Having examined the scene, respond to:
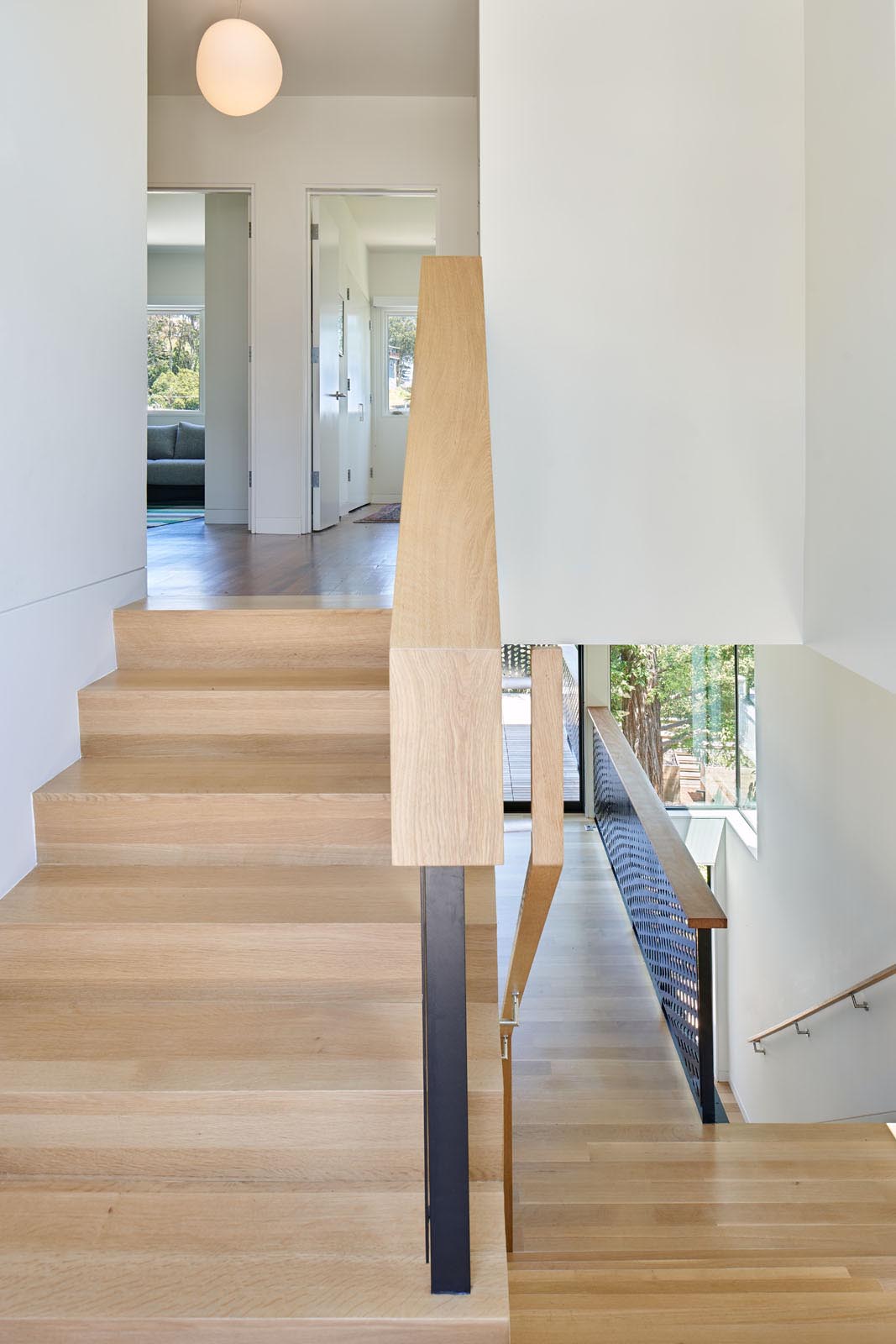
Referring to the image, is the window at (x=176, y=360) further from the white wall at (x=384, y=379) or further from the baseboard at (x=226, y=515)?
the baseboard at (x=226, y=515)

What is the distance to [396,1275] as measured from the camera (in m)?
1.57

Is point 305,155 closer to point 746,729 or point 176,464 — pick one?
point 746,729

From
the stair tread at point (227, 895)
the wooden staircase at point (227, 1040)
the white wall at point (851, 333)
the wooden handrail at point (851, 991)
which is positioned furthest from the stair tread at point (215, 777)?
the wooden handrail at point (851, 991)

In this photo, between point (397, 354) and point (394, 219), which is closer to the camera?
point (394, 219)

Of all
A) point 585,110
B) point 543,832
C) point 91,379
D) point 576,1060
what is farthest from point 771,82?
point 576,1060

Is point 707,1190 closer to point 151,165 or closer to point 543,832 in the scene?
point 543,832

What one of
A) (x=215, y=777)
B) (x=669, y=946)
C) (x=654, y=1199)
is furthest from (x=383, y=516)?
(x=215, y=777)

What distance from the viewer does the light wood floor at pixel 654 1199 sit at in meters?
1.87

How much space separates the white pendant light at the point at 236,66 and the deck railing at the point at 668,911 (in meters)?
3.86

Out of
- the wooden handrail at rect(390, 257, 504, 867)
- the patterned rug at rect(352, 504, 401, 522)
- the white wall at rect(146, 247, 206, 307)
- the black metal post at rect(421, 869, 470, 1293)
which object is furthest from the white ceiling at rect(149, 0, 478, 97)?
the white wall at rect(146, 247, 206, 307)

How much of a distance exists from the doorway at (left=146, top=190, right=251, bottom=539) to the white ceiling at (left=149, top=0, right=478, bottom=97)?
715 millimetres

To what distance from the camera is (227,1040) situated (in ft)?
6.35

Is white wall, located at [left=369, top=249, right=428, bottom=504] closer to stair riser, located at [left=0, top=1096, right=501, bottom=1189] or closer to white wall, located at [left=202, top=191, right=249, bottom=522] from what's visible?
white wall, located at [left=202, top=191, right=249, bottom=522]

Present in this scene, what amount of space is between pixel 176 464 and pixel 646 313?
779 cm
